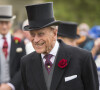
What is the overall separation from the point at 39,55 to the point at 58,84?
1.68 ft

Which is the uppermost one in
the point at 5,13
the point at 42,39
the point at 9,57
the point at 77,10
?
the point at 42,39

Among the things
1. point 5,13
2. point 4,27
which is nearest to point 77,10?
point 5,13

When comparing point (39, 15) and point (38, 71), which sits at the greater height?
point (39, 15)

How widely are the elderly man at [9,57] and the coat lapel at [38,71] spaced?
247 centimetres

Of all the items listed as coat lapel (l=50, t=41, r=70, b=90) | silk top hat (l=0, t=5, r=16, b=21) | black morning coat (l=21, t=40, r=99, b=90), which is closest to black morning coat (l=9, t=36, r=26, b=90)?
silk top hat (l=0, t=5, r=16, b=21)

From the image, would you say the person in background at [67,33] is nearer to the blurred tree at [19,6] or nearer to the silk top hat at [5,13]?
the silk top hat at [5,13]

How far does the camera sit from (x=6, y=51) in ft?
25.5

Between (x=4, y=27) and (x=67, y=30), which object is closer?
(x=67, y=30)

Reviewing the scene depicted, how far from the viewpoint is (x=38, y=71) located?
16.4ft

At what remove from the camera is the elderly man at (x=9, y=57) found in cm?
752

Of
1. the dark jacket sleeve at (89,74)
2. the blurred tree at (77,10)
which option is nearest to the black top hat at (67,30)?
the dark jacket sleeve at (89,74)

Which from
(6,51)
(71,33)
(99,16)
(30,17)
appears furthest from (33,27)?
(99,16)

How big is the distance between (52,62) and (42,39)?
1.27ft

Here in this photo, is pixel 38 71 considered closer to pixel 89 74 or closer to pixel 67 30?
pixel 89 74
